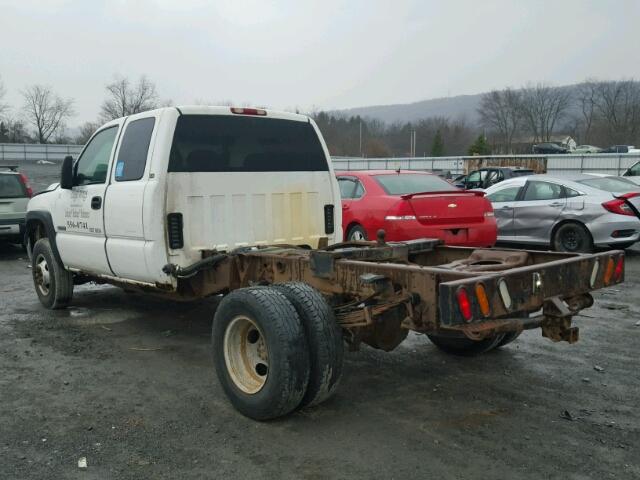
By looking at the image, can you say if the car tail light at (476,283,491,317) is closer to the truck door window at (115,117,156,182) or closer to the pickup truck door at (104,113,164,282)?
the pickup truck door at (104,113,164,282)

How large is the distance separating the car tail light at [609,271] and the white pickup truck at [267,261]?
42 mm

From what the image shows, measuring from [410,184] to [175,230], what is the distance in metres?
5.29

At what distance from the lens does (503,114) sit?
338 feet

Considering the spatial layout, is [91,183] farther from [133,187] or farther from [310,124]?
[310,124]

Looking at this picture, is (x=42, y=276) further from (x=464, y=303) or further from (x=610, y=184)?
(x=610, y=184)

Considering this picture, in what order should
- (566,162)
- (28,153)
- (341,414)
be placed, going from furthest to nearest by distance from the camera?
(28,153) < (566,162) < (341,414)

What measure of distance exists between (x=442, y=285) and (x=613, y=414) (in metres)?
1.76

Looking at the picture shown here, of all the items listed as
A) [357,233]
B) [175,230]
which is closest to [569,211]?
[357,233]

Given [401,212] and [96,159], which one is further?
[401,212]

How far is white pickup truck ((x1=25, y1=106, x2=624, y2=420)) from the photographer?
12.9 ft

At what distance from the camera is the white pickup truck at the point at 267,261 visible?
12.9 feet

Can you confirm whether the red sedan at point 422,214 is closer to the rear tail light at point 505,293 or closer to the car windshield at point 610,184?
the car windshield at point 610,184

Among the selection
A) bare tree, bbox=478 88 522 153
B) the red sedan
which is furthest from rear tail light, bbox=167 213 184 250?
bare tree, bbox=478 88 522 153

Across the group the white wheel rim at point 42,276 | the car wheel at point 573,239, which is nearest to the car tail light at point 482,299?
the white wheel rim at point 42,276
